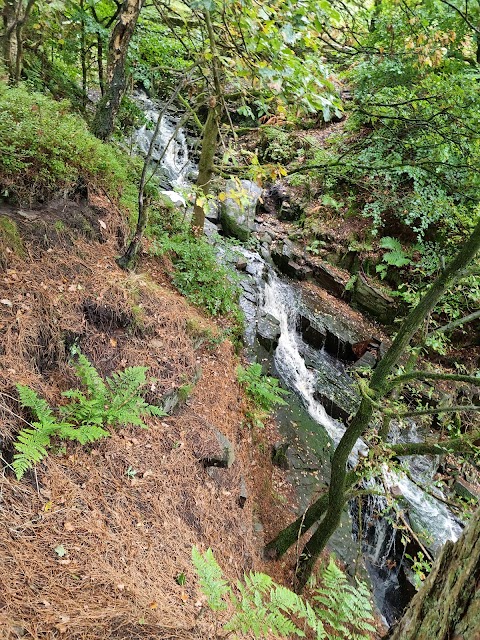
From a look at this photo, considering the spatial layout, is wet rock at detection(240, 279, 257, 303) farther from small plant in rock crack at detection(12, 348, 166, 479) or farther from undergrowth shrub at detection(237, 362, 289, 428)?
small plant in rock crack at detection(12, 348, 166, 479)

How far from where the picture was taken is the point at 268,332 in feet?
26.9

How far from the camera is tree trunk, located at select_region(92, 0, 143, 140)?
15.8 feet

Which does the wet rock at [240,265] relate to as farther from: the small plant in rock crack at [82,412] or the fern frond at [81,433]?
the fern frond at [81,433]

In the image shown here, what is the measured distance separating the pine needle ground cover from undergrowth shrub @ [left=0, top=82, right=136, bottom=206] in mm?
597

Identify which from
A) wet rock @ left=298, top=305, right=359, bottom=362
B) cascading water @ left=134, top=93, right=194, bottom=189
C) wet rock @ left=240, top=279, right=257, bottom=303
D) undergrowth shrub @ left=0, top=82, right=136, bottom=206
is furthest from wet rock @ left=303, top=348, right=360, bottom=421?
cascading water @ left=134, top=93, right=194, bottom=189

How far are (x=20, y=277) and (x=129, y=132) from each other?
548cm

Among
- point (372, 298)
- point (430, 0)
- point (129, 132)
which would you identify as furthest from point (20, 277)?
point (372, 298)

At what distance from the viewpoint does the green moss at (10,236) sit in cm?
356

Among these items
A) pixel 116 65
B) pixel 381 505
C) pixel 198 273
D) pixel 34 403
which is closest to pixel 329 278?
pixel 198 273

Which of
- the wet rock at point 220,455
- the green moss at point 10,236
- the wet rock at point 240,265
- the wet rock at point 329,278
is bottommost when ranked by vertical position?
the wet rock at point 220,455

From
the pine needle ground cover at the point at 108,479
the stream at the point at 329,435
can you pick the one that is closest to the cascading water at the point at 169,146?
the stream at the point at 329,435

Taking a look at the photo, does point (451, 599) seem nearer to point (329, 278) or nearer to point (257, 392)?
point (257, 392)

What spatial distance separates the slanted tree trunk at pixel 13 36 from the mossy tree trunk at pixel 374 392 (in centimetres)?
573

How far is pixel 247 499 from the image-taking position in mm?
4480
